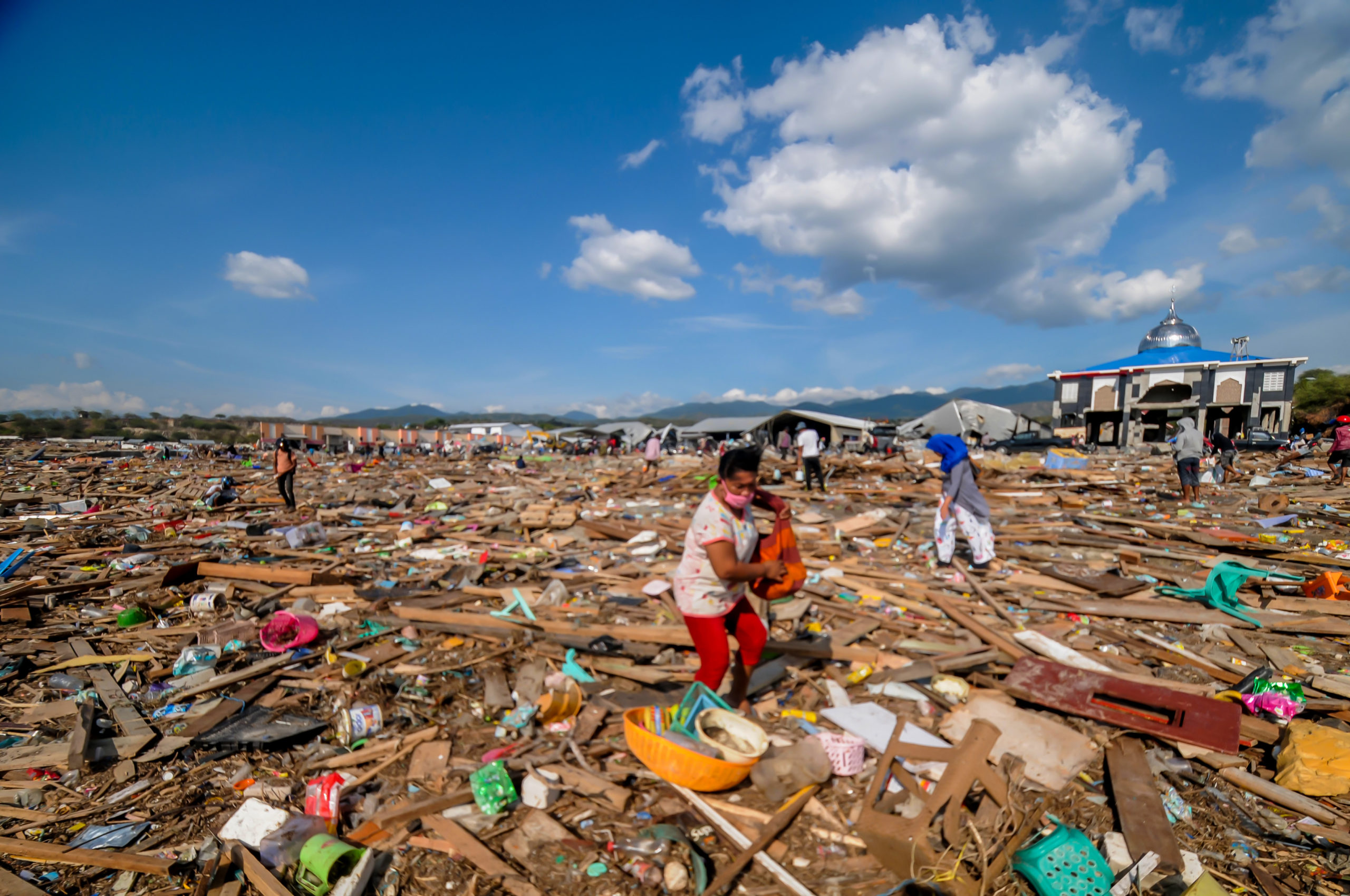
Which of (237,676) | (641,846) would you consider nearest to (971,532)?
(641,846)

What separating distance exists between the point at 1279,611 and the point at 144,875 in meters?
8.96

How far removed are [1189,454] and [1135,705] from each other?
398 inches

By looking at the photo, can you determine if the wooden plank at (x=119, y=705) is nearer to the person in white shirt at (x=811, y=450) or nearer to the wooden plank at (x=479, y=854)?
the wooden plank at (x=479, y=854)

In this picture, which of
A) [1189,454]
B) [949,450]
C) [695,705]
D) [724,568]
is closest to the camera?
[724,568]

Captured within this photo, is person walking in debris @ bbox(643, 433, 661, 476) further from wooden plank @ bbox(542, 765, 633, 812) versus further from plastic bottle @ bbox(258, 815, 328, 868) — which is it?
plastic bottle @ bbox(258, 815, 328, 868)

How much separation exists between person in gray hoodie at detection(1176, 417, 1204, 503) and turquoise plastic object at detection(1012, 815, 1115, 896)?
11.2 metres

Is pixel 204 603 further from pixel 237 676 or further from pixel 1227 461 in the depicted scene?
pixel 1227 461

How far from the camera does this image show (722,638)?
3.62 meters

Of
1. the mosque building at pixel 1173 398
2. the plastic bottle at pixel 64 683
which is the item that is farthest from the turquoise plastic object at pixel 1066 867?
the mosque building at pixel 1173 398

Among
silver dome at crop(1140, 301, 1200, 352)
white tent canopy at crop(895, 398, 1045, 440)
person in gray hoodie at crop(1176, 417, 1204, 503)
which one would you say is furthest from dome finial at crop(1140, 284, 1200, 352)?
person in gray hoodie at crop(1176, 417, 1204, 503)

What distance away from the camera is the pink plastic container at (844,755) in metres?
3.39

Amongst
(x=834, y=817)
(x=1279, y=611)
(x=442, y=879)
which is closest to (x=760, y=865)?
(x=834, y=817)

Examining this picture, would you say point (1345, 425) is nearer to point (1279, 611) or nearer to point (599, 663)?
point (1279, 611)

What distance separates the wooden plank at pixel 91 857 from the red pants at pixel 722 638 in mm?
2846
